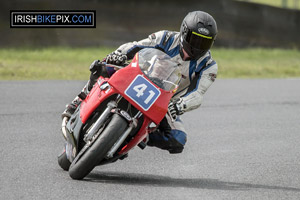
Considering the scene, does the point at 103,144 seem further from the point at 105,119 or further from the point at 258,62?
the point at 258,62

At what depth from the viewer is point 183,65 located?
6.99 meters

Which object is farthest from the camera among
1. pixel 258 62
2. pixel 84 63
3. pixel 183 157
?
pixel 258 62

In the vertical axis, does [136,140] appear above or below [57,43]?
above

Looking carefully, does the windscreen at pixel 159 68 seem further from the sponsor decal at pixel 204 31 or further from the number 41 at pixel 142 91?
the sponsor decal at pixel 204 31

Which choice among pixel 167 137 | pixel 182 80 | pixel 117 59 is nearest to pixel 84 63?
pixel 182 80

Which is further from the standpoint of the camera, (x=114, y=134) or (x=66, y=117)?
(x=66, y=117)

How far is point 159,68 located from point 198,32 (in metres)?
0.75

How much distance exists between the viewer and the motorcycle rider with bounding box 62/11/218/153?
657 cm

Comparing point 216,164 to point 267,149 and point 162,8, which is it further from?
point 162,8

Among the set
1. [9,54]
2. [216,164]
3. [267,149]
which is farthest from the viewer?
[9,54]

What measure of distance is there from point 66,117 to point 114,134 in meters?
1.21

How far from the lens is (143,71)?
6.07 m

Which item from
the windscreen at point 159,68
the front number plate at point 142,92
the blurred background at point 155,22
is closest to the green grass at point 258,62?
the blurred background at point 155,22

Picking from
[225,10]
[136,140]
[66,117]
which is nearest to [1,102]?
[66,117]
